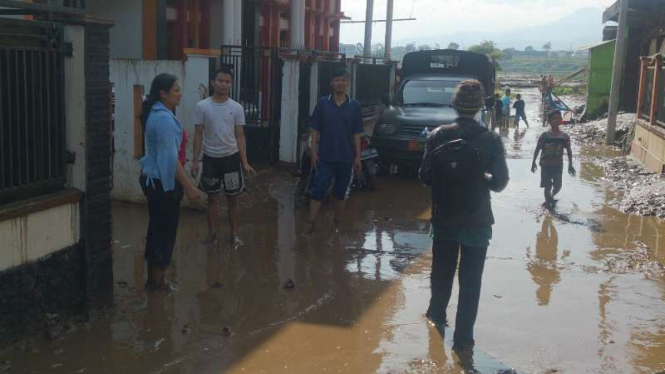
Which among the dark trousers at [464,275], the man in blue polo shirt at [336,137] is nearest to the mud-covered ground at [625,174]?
the man in blue polo shirt at [336,137]

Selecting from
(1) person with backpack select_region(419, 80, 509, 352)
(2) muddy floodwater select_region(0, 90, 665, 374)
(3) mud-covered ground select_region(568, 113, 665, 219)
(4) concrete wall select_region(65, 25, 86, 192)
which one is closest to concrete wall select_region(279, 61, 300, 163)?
(2) muddy floodwater select_region(0, 90, 665, 374)

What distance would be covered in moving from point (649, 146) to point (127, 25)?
1007 cm

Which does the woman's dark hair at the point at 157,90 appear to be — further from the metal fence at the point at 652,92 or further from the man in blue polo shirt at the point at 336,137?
the metal fence at the point at 652,92

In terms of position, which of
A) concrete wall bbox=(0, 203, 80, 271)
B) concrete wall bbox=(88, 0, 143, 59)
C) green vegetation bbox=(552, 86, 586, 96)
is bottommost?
concrete wall bbox=(0, 203, 80, 271)

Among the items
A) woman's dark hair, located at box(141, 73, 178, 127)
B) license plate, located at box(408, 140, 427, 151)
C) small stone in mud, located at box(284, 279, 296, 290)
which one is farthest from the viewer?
license plate, located at box(408, 140, 427, 151)

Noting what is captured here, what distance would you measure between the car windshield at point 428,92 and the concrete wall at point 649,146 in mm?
3695

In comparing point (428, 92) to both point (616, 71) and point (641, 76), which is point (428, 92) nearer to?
point (641, 76)

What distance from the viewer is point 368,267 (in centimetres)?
708

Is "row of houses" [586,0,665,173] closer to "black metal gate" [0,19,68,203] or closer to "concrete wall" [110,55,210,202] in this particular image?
"concrete wall" [110,55,210,202]

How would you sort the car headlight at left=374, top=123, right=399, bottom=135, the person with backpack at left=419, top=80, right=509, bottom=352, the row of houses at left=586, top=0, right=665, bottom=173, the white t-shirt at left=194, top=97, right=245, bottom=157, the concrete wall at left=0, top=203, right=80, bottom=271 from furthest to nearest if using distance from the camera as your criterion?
the row of houses at left=586, top=0, right=665, bottom=173
the car headlight at left=374, top=123, right=399, bottom=135
the white t-shirt at left=194, top=97, right=245, bottom=157
the person with backpack at left=419, top=80, right=509, bottom=352
the concrete wall at left=0, top=203, right=80, bottom=271

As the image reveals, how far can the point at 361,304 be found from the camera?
598cm

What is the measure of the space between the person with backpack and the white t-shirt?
2664 mm

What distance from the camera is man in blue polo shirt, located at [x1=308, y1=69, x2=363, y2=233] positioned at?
7.81 metres

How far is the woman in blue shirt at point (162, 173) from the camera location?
549 cm
